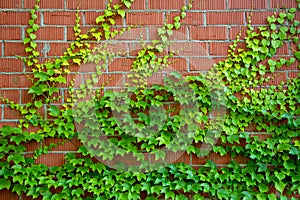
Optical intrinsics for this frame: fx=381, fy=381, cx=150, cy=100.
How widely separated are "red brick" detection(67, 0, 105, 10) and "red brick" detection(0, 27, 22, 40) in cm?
37

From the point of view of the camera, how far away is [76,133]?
8.14ft

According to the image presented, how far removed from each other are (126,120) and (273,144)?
969 millimetres

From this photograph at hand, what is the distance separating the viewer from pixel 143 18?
8.27 feet

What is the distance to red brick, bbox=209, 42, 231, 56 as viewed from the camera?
99.8 inches

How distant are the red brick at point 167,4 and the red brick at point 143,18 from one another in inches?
1.9

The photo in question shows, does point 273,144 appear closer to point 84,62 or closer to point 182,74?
point 182,74

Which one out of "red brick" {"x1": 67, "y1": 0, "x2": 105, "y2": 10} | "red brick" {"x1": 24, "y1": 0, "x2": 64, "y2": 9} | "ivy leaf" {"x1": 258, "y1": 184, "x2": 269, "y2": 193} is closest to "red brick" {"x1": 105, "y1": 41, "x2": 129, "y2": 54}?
"red brick" {"x1": 67, "y1": 0, "x2": 105, "y2": 10}

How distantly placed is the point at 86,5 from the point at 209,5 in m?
0.82

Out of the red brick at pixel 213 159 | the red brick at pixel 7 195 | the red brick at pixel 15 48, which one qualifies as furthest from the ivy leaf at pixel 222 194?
the red brick at pixel 15 48

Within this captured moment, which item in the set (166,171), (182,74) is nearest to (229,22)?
(182,74)

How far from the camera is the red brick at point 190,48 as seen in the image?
253 cm

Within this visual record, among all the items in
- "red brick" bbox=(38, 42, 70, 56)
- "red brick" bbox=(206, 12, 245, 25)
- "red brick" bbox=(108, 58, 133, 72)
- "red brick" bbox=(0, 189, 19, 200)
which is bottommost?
"red brick" bbox=(0, 189, 19, 200)

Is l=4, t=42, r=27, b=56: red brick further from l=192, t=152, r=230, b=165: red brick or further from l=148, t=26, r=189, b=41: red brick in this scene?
l=192, t=152, r=230, b=165: red brick

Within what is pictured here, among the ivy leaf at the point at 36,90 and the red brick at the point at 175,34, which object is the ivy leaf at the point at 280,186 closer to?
the red brick at the point at 175,34
